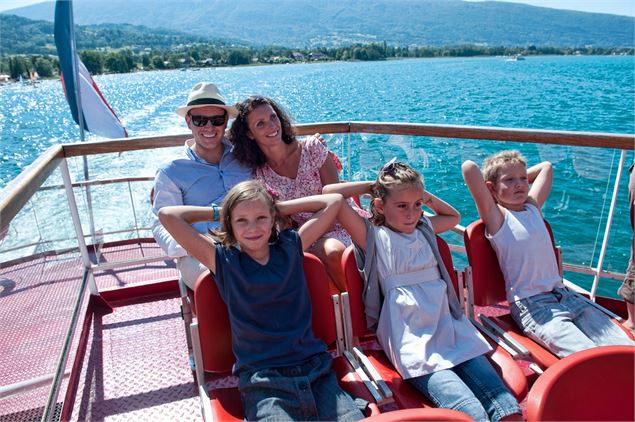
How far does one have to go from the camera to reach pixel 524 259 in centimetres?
239

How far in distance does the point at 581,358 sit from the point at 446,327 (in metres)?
0.74

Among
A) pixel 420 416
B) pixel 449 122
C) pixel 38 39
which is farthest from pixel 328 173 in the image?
pixel 38 39

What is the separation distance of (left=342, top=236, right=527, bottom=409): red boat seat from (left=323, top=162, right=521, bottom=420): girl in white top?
1.4 inches

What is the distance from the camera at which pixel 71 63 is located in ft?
16.9

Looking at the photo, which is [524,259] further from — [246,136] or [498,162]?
[246,136]

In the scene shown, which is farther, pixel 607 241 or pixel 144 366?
pixel 607 241

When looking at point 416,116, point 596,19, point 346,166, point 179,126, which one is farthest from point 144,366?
point 596,19

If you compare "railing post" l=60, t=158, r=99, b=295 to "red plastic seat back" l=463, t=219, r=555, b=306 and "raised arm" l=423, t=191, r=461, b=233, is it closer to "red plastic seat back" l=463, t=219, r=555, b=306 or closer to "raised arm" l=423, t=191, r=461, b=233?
"raised arm" l=423, t=191, r=461, b=233

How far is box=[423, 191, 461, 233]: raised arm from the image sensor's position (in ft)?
Result: 7.97

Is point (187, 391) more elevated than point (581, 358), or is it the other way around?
point (581, 358)

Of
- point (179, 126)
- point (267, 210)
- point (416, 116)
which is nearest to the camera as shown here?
point (267, 210)

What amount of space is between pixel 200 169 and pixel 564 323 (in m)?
1.97

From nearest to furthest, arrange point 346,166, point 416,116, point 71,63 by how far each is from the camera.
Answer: point 346,166 < point 71,63 < point 416,116

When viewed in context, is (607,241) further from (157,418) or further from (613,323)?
(157,418)
